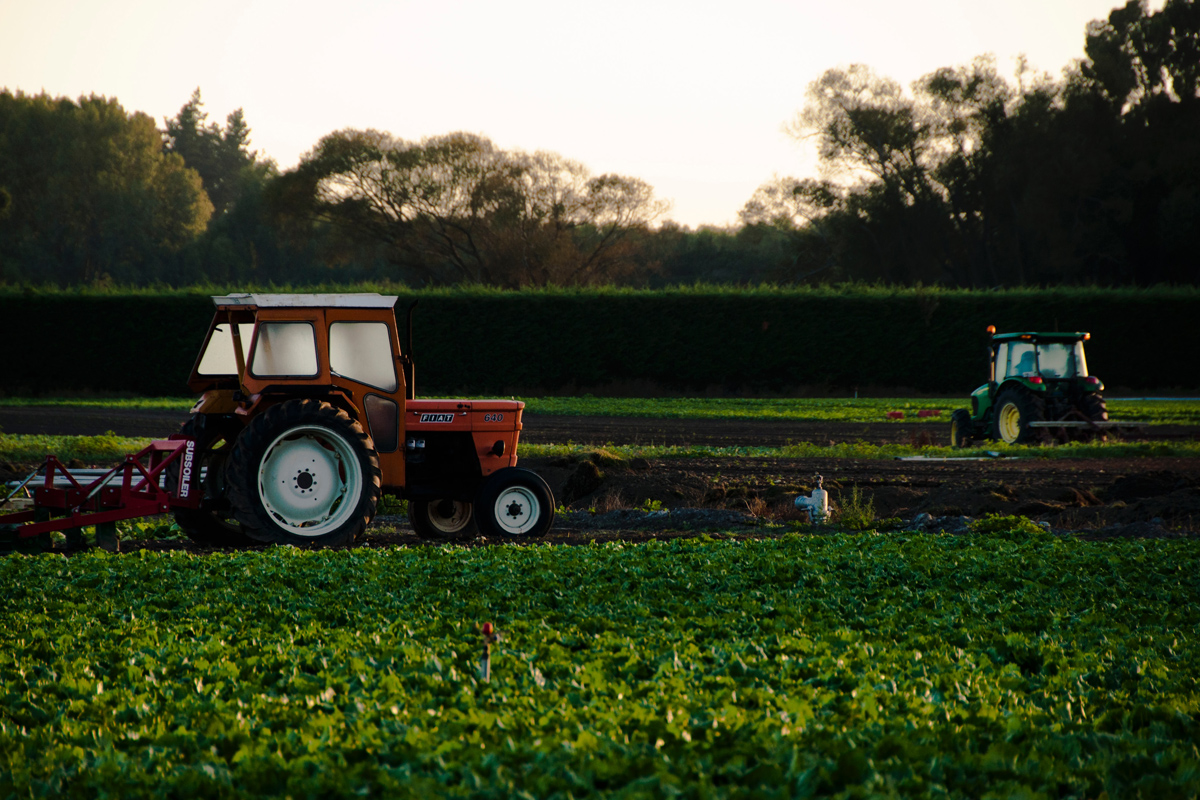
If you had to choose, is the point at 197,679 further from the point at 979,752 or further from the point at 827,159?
A: the point at 827,159

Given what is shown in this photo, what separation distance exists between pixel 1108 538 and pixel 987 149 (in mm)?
39194

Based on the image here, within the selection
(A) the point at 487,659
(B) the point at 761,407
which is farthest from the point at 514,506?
Result: (B) the point at 761,407

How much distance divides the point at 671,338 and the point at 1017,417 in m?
13.0

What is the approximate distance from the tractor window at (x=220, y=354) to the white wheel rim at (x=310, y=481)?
1.31 m

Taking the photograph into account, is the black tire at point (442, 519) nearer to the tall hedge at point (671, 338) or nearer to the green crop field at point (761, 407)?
the green crop field at point (761, 407)

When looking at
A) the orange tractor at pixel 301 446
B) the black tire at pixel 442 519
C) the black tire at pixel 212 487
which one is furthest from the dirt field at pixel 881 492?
the black tire at pixel 212 487

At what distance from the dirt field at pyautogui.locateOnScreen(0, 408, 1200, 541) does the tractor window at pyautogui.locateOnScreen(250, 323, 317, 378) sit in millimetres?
1844

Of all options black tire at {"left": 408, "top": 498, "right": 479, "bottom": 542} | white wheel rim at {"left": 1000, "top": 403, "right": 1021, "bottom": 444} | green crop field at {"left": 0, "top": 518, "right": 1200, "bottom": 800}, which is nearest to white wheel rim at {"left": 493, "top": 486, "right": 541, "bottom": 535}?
black tire at {"left": 408, "top": 498, "right": 479, "bottom": 542}

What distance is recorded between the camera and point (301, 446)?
25.7 ft

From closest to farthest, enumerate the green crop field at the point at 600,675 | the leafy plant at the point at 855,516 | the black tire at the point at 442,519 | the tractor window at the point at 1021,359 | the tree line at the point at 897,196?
the green crop field at the point at 600,675 → the black tire at the point at 442,519 → the leafy plant at the point at 855,516 → the tractor window at the point at 1021,359 → the tree line at the point at 897,196

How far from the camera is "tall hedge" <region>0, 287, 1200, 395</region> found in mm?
28672

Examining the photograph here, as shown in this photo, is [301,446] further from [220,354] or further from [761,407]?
[761,407]

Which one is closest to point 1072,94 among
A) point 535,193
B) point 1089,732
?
point 535,193

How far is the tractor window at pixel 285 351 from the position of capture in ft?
26.2
